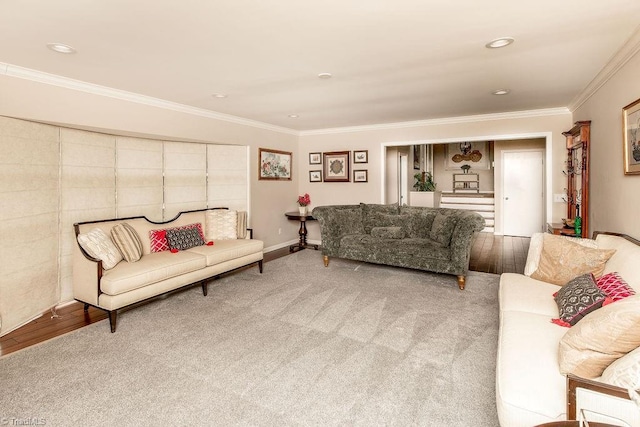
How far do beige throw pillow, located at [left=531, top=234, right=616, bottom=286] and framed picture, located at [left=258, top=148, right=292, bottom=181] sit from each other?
442 cm

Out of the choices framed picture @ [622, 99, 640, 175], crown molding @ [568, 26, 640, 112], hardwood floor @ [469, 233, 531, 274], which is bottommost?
hardwood floor @ [469, 233, 531, 274]

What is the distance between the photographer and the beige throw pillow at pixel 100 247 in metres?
3.20

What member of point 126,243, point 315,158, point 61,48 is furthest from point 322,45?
point 315,158

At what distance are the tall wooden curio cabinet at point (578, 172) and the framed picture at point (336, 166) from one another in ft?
11.4

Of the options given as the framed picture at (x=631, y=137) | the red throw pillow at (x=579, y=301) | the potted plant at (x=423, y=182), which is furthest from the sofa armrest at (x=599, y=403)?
the potted plant at (x=423, y=182)

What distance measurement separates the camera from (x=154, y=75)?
3.25m

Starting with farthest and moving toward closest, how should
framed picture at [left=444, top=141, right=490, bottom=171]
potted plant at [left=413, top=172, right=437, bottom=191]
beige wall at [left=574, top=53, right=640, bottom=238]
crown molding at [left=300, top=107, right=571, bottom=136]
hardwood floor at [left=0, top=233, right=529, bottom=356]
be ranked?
1. framed picture at [left=444, top=141, right=490, bottom=171]
2. potted plant at [left=413, top=172, right=437, bottom=191]
3. crown molding at [left=300, top=107, right=571, bottom=136]
4. hardwood floor at [left=0, top=233, right=529, bottom=356]
5. beige wall at [left=574, top=53, right=640, bottom=238]

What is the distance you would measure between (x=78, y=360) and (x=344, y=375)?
1.98 metres

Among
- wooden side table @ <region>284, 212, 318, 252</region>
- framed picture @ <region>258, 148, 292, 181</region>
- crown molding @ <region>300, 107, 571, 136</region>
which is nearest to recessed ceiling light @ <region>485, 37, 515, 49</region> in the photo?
crown molding @ <region>300, 107, 571, 136</region>

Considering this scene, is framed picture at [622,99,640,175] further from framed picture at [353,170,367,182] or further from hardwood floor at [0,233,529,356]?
framed picture at [353,170,367,182]

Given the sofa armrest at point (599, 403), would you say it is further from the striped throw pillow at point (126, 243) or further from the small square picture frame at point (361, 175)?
the small square picture frame at point (361, 175)

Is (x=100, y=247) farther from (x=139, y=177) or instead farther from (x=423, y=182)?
(x=423, y=182)

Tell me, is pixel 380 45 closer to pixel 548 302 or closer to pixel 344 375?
pixel 548 302

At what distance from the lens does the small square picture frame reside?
6367mm
